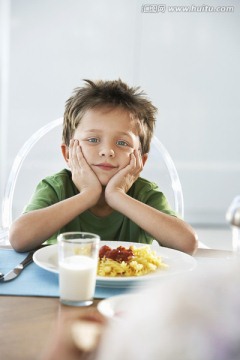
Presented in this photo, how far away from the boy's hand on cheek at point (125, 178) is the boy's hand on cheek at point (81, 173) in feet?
0.09

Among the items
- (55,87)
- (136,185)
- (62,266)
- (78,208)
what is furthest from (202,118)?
(62,266)

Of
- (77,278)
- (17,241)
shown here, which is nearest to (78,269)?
(77,278)

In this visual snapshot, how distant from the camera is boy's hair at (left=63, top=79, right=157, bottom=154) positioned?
1.53 m

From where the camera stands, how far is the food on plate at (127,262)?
85cm

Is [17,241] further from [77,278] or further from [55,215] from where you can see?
[77,278]

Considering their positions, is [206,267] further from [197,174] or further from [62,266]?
[197,174]

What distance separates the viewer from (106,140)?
4.65ft

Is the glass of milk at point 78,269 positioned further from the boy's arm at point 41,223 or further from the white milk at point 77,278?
the boy's arm at point 41,223

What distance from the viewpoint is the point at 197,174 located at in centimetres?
457

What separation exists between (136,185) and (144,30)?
3053mm

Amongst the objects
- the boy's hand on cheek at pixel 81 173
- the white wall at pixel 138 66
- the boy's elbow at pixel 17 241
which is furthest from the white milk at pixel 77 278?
the white wall at pixel 138 66

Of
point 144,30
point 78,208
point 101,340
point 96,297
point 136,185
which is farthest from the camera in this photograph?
point 144,30

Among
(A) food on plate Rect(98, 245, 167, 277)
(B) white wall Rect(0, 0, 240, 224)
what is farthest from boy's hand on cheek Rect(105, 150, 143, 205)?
(B) white wall Rect(0, 0, 240, 224)

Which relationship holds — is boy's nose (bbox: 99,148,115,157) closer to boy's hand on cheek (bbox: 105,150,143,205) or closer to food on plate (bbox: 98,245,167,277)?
boy's hand on cheek (bbox: 105,150,143,205)
